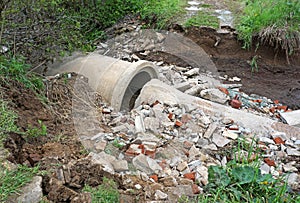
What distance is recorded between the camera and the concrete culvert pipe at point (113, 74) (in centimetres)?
388

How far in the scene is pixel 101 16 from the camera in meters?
5.73

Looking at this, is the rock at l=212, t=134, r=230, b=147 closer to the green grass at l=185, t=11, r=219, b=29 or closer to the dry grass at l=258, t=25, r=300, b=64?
the dry grass at l=258, t=25, r=300, b=64

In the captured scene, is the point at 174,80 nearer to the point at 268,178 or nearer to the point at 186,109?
the point at 186,109

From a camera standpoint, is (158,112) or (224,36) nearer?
(158,112)

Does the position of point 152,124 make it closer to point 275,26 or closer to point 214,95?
point 214,95

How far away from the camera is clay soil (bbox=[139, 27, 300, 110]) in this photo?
5.25 metres

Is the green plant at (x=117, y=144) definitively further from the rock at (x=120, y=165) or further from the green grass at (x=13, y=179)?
the green grass at (x=13, y=179)

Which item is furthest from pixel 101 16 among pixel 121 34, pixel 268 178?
pixel 268 178

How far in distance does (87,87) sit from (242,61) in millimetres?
2701

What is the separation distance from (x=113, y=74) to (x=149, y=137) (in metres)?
0.93

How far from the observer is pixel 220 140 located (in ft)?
11.4

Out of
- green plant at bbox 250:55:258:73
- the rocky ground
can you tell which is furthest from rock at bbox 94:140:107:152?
green plant at bbox 250:55:258:73

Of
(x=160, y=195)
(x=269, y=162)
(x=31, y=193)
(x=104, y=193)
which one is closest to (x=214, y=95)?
(x=269, y=162)

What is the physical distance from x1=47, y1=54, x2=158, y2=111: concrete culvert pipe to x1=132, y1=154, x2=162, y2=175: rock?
3.34 ft
